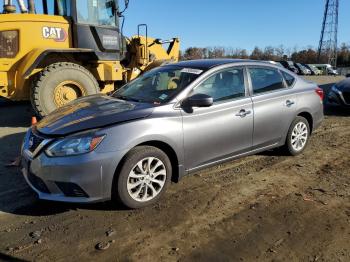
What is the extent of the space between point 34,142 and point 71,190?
749 millimetres

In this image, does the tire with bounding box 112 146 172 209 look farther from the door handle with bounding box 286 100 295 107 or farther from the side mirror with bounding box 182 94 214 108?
the door handle with bounding box 286 100 295 107

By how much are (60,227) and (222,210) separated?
173cm

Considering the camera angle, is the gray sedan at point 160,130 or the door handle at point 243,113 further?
the door handle at point 243,113

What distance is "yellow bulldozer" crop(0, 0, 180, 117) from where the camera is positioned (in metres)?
8.41

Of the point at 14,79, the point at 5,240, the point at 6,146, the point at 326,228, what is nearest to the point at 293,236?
the point at 326,228

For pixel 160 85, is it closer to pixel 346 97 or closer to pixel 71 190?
pixel 71 190

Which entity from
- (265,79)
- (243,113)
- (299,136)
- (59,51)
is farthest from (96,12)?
(299,136)

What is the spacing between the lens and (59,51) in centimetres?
863

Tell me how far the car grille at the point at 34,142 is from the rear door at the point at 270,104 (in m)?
2.82

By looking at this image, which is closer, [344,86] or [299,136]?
[299,136]

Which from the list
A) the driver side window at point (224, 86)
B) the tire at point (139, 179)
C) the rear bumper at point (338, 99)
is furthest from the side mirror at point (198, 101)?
the rear bumper at point (338, 99)

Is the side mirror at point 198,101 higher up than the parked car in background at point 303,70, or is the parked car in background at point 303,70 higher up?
the side mirror at point 198,101

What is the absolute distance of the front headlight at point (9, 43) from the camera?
853 cm

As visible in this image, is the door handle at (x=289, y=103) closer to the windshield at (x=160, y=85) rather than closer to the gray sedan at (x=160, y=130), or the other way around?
the gray sedan at (x=160, y=130)
